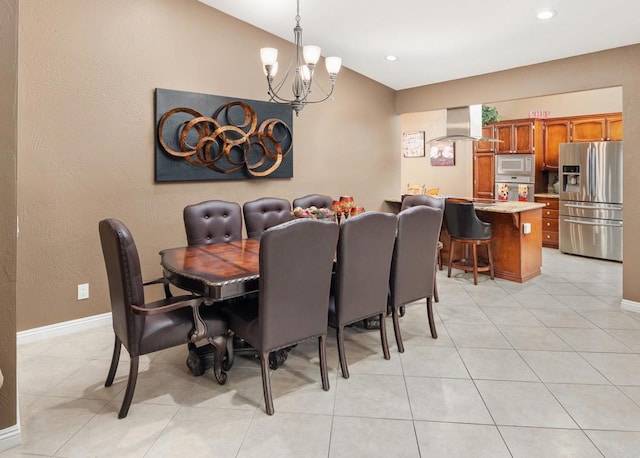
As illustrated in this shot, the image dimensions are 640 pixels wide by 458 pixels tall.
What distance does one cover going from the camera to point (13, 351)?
1954 mm

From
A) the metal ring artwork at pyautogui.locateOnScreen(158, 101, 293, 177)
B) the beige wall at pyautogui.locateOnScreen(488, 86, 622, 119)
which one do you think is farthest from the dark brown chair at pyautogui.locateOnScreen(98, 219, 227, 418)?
the beige wall at pyautogui.locateOnScreen(488, 86, 622, 119)

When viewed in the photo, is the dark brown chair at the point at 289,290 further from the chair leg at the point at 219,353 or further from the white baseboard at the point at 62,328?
the white baseboard at the point at 62,328

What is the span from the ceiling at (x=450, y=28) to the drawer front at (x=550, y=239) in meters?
3.33

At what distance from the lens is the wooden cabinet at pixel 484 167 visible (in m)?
7.52

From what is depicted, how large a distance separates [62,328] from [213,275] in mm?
1925

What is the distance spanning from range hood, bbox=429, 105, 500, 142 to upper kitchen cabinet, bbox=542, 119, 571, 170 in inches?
82.9

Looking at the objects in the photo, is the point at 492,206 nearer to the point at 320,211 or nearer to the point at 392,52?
the point at 392,52

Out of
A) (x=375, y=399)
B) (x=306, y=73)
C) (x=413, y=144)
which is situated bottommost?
(x=375, y=399)

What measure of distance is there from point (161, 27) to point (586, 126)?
20.2 feet

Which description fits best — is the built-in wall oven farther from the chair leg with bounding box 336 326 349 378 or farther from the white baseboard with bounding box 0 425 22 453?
the white baseboard with bounding box 0 425 22 453

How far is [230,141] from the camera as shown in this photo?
13.9 ft

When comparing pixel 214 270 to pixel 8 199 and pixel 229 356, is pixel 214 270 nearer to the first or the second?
pixel 229 356

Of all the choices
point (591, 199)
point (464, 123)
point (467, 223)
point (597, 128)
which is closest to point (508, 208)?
point (467, 223)

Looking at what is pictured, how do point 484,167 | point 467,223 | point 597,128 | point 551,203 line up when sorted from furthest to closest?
point 484,167 < point 551,203 < point 597,128 < point 467,223
